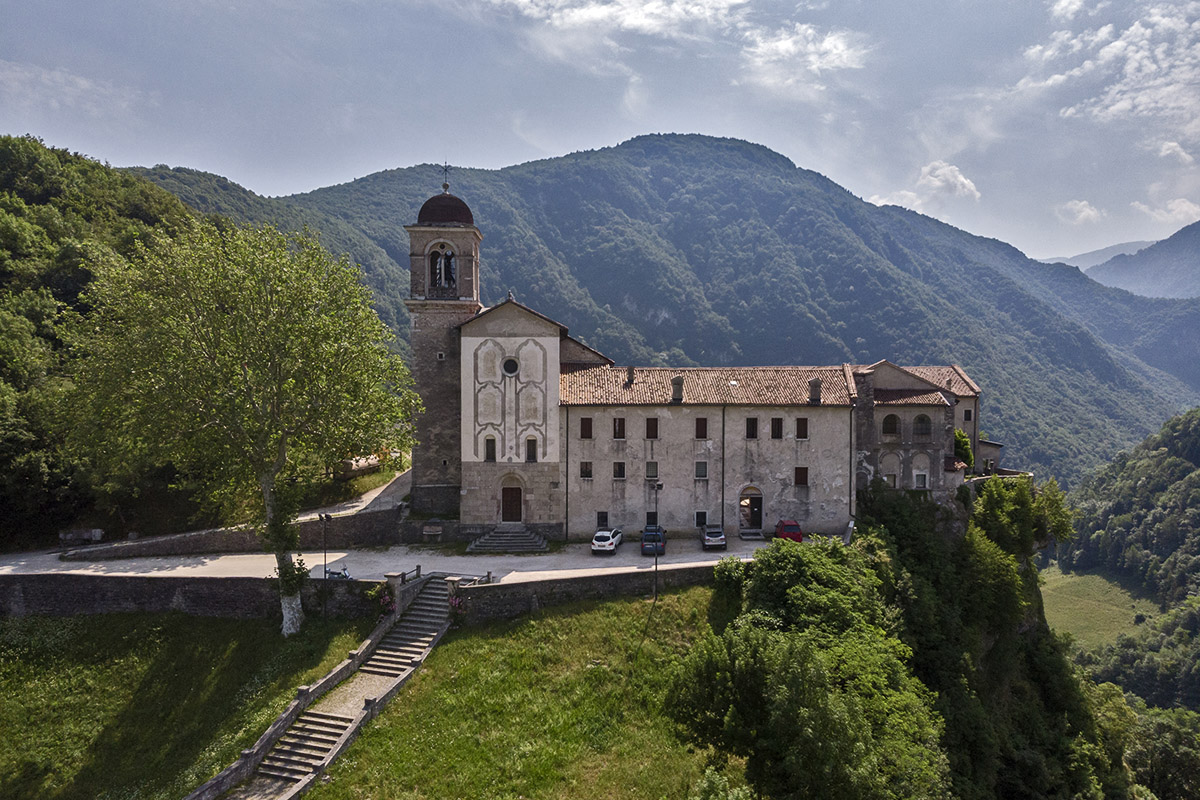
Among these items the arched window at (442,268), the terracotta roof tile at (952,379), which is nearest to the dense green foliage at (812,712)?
the arched window at (442,268)

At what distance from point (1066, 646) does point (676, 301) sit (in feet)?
458

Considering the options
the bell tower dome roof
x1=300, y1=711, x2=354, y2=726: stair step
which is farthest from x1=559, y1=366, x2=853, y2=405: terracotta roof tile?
x1=300, y1=711, x2=354, y2=726: stair step

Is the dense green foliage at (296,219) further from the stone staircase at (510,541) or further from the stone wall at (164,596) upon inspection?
the stone wall at (164,596)

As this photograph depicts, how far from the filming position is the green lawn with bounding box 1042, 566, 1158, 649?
10561 cm

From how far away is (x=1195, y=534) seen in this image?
119m

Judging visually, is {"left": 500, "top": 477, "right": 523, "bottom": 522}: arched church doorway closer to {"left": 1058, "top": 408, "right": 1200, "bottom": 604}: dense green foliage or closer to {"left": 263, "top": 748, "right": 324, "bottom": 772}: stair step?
{"left": 263, "top": 748, "right": 324, "bottom": 772}: stair step

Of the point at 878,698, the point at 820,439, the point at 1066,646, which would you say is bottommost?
the point at 1066,646

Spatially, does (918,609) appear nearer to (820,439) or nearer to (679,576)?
(820,439)

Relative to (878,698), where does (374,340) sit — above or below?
above

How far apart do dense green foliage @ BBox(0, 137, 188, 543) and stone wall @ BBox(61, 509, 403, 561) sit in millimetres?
4579

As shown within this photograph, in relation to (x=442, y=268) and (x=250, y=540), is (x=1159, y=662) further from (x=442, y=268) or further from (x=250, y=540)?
(x=250, y=540)

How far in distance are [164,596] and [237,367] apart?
10698 millimetres

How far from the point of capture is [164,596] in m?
26.9

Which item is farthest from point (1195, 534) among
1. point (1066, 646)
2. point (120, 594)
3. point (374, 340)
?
point (120, 594)
